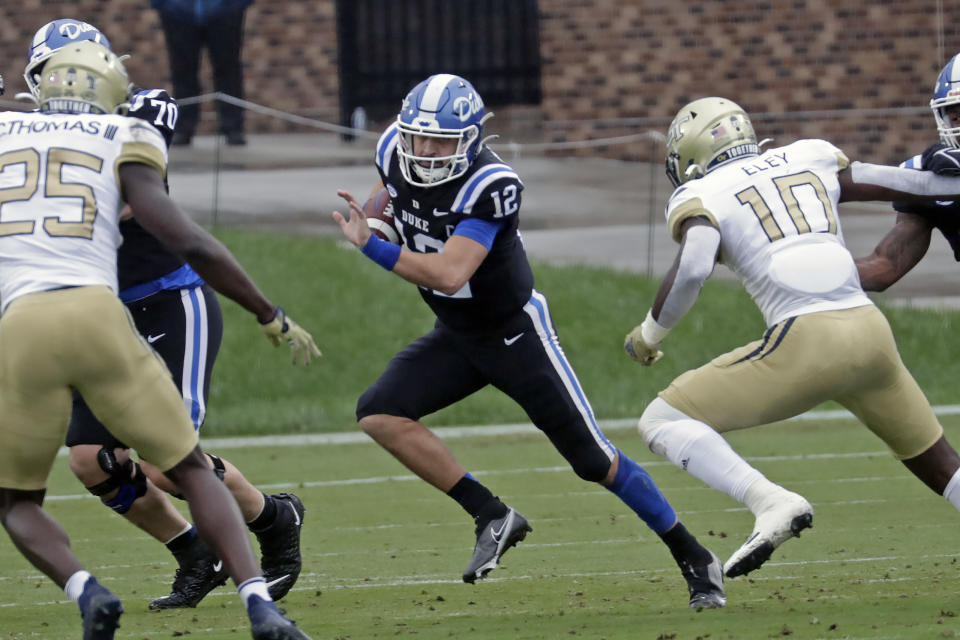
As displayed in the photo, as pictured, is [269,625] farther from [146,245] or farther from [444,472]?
[146,245]

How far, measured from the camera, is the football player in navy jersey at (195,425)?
5.73 m

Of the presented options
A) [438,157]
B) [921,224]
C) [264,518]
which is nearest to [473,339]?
[438,157]

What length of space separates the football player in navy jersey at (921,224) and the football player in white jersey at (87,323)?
2534mm

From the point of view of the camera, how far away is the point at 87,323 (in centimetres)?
439

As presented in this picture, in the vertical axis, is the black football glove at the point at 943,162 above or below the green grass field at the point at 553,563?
above

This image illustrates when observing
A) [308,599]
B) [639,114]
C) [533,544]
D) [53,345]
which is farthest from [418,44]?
[53,345]

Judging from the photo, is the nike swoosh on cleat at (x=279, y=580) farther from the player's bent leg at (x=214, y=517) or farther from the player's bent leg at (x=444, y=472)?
the player's bent leg at (x=214, y=517)

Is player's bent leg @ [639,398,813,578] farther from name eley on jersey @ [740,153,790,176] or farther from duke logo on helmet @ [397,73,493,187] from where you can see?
duke logo on helmet @ [397,73,493,187]

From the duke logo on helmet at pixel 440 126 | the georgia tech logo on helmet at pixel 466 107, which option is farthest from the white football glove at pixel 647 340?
the georgia tech logo on helmet at pixel 466 107

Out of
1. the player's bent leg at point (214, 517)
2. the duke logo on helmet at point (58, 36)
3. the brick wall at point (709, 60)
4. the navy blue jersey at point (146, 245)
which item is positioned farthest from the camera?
the brick wall at point (709, 60)

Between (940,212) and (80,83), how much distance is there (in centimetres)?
316

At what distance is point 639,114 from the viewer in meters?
16.0

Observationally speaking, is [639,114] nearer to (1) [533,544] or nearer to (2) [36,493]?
(1) [533,544]

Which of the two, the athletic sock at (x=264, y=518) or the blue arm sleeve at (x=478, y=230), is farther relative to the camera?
the athletic sock at (x=264, y=518)
